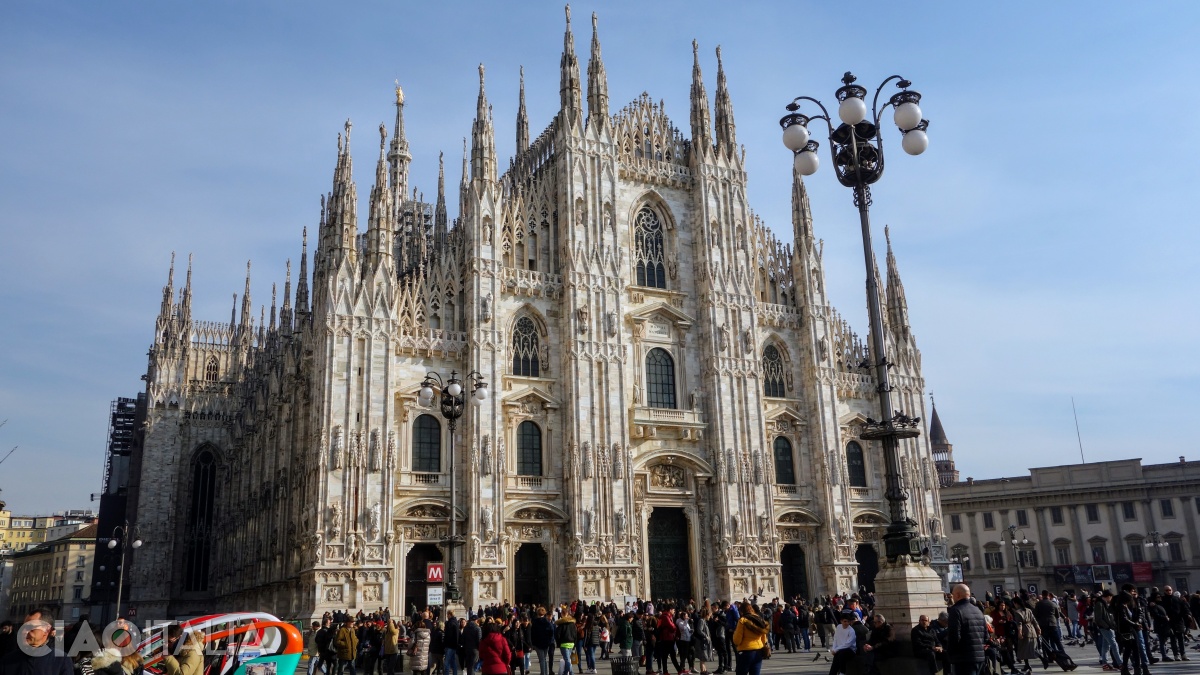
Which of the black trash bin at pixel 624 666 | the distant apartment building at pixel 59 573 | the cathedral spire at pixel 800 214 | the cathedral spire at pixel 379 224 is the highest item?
the cathedral spire at pixel 800 214

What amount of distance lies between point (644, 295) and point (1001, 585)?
39.9 metres

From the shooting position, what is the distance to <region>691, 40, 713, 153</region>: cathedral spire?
145ft

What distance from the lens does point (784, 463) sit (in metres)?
42.3

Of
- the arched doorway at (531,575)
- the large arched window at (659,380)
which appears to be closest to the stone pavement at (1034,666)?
the arched doorway at (531,575)

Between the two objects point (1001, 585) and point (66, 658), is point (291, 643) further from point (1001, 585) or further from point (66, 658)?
point (1001, 585)

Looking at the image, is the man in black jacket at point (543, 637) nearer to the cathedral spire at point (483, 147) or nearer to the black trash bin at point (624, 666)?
the black trash bin at point (624, 666)

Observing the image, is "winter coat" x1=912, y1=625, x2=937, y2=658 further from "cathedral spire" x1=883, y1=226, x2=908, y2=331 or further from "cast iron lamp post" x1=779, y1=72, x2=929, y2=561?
"cathedral spire" x1=883, y1=226, x2=908, y2=331

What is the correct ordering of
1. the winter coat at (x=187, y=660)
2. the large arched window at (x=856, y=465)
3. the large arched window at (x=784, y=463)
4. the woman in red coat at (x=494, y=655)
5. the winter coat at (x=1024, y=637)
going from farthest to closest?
the large arched window at (x=856, y=465), the large arched window at (x=784, y=463), the winter coat at (x=1024, y=637), the woman in red coat at (x=494, y=655), the winter coat at (x=187, y=660)

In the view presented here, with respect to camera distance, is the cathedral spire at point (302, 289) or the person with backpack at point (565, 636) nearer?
the person with backpack at point (565, 636)

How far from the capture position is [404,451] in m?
35.0

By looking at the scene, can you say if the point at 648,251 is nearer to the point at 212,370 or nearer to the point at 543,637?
the point at 543,637

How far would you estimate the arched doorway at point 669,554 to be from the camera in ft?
127

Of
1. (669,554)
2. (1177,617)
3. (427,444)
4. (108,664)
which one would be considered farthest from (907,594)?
(669,554)

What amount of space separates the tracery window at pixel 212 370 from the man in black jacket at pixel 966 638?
67.8 m
